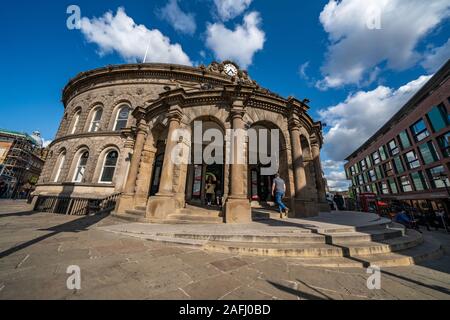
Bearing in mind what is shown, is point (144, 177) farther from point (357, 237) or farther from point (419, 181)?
point (419, 181)

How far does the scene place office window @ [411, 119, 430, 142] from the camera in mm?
22047

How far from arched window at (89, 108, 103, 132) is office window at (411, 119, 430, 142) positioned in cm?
3920

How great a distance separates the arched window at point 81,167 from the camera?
13.3 meters

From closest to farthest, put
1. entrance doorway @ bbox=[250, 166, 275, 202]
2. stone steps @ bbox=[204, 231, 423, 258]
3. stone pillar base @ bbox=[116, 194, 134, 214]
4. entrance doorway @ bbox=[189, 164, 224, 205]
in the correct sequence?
stone steps @ bbox=[204, 231, 423, 258], stone pillar base @ bbox=[116, 194, 134, 214], entrance doorway @ bbox=[189, 164, 224, 205], entrance doorway @ bbox=[250, 166, 275, 202]

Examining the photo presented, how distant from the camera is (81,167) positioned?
13680mm

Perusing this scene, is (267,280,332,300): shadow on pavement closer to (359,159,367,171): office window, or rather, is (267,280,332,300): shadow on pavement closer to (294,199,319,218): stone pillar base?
(294,199,319,218): stone pillar base

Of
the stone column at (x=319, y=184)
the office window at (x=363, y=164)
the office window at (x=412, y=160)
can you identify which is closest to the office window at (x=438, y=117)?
the office window at (x=412, y=160)

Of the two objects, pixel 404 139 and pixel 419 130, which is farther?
pixel 404 139

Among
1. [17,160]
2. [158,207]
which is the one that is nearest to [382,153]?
[158,207]

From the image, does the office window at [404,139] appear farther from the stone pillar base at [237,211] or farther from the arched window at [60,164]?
the arched window at [60,164]

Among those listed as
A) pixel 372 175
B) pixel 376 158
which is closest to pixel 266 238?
pixel 376 158

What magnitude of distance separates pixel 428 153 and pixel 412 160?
3396 millimetres

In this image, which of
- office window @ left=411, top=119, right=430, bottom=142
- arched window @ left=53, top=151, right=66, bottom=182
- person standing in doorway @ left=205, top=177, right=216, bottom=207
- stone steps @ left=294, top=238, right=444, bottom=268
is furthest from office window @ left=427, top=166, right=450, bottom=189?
arched window @ left=53, top=151, right=66, bottom=182
